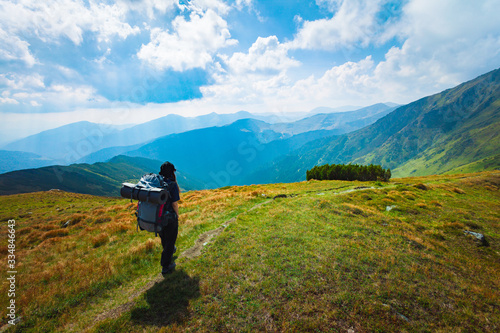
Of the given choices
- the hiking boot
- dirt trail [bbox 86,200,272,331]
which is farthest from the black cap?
dirt trail [bbox 86,200,272,331]

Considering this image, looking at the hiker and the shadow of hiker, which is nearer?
the shadow of hiker

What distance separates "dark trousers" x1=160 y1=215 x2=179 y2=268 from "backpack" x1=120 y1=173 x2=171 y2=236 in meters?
0.48

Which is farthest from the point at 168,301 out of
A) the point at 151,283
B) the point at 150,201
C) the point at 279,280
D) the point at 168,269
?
the point at 279,280

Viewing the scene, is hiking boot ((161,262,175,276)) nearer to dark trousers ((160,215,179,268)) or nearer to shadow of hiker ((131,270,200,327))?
dark trousers ((160,215,179,268))

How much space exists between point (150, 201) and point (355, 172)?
65.7m

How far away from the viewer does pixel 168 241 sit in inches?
307

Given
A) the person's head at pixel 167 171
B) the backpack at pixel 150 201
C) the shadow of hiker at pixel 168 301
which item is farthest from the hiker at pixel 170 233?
the shadow of hiker at pixel 168 301

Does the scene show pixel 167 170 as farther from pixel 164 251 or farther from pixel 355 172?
pixel 355 172

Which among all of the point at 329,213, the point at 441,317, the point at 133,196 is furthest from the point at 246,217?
the point at 441,317

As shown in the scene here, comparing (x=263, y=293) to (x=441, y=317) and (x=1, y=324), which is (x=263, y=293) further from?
(x=1, y=324)

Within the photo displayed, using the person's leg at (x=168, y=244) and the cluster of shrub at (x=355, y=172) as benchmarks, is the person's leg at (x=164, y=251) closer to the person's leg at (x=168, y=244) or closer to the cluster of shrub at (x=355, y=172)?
the person's leg at (x=168, y=244)

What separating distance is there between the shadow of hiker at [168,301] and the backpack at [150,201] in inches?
78.0

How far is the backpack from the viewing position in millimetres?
6746

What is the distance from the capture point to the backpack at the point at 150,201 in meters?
6.75
